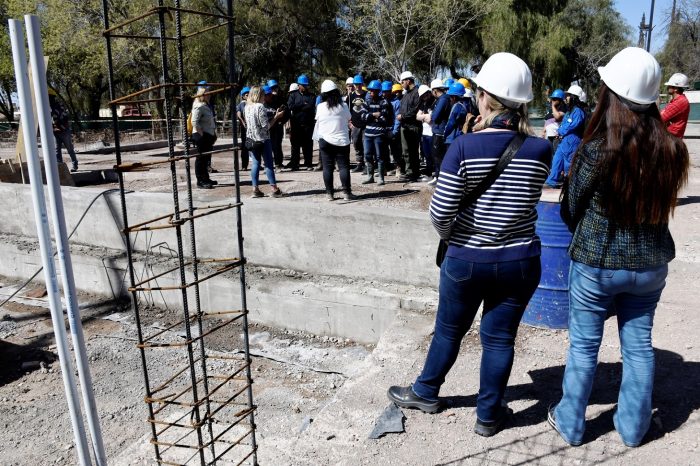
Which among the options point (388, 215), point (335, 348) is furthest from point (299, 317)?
point (388, 215)

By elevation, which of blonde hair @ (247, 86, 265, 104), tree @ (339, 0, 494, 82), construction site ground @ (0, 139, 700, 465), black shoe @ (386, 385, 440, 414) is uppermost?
tree @ (339, 0, 494, 82)

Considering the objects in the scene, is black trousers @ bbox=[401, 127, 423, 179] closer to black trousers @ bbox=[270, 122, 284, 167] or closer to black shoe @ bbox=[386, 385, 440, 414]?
black trousers @ bbox=[270, 122, 284, 167]

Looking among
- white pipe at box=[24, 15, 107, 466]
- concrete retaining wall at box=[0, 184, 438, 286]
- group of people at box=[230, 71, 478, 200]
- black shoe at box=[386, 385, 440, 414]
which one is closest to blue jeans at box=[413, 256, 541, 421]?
black shoe at box=[386, 385, 440, 414]

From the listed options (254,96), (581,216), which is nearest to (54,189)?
(581,216)

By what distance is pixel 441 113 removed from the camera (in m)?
8.39

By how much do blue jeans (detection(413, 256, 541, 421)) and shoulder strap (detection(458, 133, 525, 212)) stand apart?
1.02 ft

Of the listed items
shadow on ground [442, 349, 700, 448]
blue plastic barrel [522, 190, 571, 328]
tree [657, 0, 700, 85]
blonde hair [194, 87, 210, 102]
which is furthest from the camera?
tree [657, 0, 700, 85]

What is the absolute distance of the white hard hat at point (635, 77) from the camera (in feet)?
7.87

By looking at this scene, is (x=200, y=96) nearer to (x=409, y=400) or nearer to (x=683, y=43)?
(x=409, y=400)

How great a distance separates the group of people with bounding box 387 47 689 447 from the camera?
244cm

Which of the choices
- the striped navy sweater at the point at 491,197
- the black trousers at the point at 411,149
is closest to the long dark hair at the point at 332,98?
the black trousers at the point at 411,149

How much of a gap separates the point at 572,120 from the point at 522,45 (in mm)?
18466

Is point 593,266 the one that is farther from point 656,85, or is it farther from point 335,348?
point 335,348

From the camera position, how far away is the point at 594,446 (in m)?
2.86
